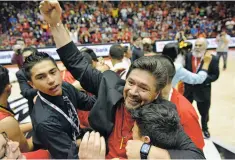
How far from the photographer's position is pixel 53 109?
5.72 ft

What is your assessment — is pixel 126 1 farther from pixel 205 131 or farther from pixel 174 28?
pixel 205 131

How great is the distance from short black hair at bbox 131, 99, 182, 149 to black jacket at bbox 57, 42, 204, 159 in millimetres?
50

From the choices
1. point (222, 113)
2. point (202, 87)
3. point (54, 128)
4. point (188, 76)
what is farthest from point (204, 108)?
point (54, 128)

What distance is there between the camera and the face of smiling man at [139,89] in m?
1.46

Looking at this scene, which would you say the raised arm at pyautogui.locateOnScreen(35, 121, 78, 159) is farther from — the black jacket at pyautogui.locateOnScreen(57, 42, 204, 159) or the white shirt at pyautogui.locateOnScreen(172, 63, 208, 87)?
→ the white shirt at pyautogui.locateOnScreen(172, 63, 208, 87)

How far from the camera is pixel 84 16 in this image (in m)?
16.2

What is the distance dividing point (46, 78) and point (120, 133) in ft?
2.44

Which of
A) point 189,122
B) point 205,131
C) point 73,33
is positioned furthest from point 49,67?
point 73,33

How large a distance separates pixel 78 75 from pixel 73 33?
12.2 metres

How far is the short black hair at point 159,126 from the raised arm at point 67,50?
0.64 metres

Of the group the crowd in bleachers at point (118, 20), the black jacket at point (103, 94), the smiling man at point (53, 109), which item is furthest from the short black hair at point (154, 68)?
the crowd in bleachers at point (118, 20)

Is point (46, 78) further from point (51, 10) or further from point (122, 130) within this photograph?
point (122, 130)

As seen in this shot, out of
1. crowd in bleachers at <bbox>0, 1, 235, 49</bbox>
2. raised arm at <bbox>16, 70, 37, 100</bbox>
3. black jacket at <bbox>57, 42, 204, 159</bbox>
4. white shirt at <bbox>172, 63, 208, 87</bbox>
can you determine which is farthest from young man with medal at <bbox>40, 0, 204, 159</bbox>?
crowd in bleachers at <bbox>0, 1, 235, 49</bbox>

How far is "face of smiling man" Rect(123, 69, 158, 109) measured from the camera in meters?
1.46
